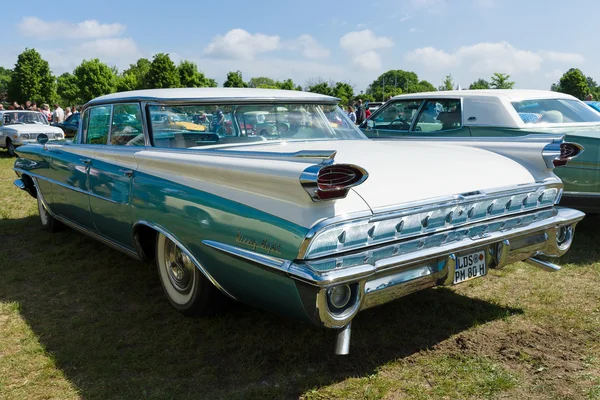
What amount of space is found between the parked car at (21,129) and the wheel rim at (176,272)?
38.7 ft

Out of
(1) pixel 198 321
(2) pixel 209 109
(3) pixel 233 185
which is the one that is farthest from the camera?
(2) pixel 209 109

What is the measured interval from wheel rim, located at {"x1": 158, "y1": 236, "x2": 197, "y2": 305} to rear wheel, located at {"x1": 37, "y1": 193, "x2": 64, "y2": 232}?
2592 millimetres

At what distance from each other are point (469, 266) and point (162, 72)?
173 feet

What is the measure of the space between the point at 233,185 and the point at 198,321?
3.71 ft

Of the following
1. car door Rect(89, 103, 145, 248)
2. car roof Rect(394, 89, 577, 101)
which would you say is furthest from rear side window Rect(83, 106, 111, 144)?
car roof Rect(394, 89, 577, 101)

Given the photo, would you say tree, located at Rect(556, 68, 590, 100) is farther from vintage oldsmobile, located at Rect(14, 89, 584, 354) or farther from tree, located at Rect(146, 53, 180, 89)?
vintage oldsmobile, located at Rect(14, 89, 584, 354)

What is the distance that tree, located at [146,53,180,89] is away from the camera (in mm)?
51781

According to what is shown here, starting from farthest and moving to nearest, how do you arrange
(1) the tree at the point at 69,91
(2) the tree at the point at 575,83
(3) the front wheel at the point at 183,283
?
(1) the tree at the point at 69,91 → (2) the tree at the point at 575,83 → (3) the front wheel at the point at 183,283

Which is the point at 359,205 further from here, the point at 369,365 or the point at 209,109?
the point at 209,109

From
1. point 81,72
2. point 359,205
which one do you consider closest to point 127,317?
point 359,205

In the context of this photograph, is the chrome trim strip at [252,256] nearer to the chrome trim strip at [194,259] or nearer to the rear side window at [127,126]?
the chrome trim strip at [194,259]

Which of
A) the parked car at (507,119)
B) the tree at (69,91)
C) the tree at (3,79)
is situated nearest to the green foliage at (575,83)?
the parked car at (507,119)

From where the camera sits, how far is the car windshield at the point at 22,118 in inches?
627

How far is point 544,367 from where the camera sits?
2.75 metres
